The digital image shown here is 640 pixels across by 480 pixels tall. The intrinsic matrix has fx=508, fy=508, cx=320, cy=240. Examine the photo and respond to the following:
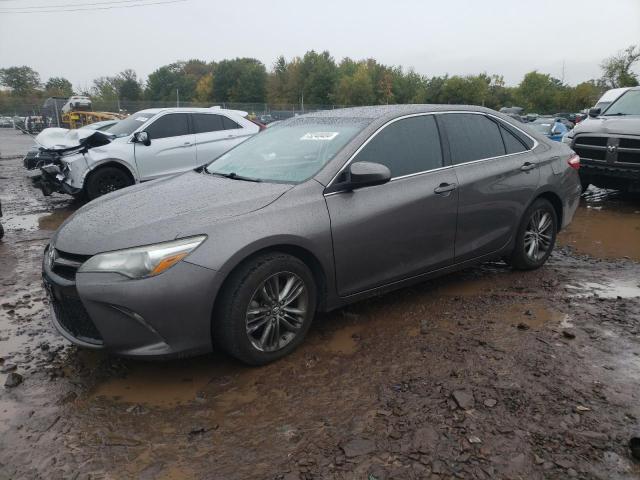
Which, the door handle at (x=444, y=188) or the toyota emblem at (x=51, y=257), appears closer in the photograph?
the toyota emblem at (x=51, y=257)

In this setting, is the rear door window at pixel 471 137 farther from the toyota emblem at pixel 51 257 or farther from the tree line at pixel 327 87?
the tree line at pixel 327 87

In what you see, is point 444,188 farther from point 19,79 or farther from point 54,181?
point 19,79

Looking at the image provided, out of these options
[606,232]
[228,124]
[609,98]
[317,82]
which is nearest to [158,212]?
[606,232]

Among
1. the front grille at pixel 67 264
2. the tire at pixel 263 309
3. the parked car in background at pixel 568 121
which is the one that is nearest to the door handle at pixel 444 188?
the tire at pixel 263 309

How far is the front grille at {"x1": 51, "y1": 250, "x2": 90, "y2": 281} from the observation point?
3.02 metres

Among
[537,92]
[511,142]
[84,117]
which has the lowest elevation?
[511,142]

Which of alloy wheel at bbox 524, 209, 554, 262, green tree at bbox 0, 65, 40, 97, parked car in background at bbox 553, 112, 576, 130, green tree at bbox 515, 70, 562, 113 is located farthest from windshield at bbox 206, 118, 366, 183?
green tree at bbox 0, 65, 40, 97

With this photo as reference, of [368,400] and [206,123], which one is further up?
[206,123]

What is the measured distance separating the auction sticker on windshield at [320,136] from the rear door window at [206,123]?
18.9 ft

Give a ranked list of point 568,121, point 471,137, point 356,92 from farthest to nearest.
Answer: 1. point 356,92
2. point 568,121
3. point 471,137

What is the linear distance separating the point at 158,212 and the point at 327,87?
7920 cm

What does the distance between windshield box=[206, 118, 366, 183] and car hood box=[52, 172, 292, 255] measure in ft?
0.69

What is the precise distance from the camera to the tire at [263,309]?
119 inches

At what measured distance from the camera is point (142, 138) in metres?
8.45
